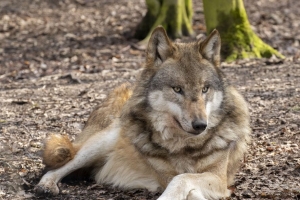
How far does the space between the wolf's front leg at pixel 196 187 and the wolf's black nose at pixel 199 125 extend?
448 millimetres

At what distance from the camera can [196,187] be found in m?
5.29

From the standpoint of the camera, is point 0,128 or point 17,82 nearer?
point 0,128

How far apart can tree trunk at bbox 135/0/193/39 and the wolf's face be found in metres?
6.98

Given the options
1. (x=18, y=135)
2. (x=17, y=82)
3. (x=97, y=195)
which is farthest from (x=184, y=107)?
(x=17, y=82)

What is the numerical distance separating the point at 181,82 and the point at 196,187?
92cm

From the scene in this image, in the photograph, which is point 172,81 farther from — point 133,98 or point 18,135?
point 18,135

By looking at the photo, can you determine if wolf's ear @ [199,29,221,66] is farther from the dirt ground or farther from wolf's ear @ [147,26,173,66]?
the dirt ground

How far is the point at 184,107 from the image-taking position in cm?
535

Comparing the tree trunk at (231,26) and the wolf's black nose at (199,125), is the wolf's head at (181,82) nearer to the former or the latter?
the wolf's black nose at (199,125)

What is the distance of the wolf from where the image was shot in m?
5.38

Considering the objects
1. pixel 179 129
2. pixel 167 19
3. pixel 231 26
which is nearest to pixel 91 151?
pixel 179 129

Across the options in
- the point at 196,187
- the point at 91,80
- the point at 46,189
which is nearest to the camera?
the point at 196,187

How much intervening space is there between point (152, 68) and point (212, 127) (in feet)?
2.54

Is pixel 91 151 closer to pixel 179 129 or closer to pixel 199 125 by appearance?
pixel 179 129
